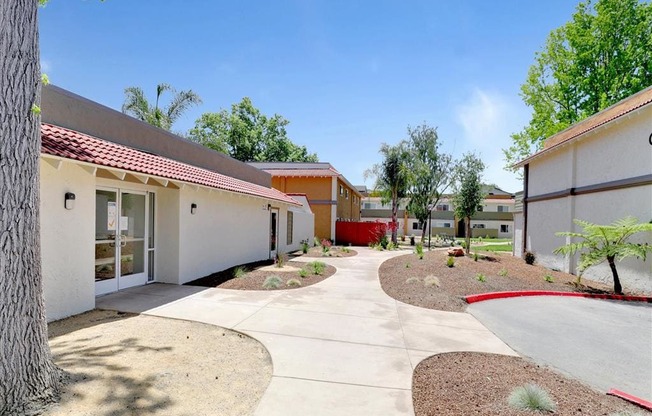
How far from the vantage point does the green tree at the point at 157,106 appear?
21.4m

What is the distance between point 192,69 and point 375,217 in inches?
1498

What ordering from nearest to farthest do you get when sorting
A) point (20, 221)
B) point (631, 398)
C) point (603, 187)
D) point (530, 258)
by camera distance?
point (20, 221) < point (631, 398) < point (603, 187) < point (530, 258)

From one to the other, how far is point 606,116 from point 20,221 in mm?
18833

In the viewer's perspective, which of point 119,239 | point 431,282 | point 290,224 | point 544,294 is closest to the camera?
point 119,239

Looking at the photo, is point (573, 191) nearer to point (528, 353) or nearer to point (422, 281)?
point (422, 281)

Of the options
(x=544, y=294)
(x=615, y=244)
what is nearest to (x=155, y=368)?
(x=544, y=294)

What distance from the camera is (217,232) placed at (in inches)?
459

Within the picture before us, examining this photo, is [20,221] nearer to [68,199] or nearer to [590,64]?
[68,199]

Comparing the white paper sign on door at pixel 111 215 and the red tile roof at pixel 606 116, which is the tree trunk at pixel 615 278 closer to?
the red tile roof at pixel 606 116

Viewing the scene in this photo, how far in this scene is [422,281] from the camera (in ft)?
34.6

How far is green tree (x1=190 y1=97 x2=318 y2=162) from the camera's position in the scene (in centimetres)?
4797

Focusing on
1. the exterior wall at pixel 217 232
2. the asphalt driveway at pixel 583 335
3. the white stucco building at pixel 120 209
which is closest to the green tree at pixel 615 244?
the asphalt driveway at pixel 583 335

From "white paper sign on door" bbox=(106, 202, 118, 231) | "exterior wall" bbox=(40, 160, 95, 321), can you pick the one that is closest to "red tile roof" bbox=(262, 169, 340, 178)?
"white paper sign on door" bbox=(106, 202, 118, 231)

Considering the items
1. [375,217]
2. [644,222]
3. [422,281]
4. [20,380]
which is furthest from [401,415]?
[375,217]
